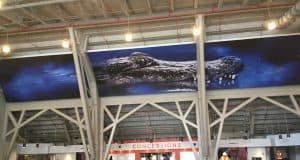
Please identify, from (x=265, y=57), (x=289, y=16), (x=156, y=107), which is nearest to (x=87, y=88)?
(x=156, y=107)

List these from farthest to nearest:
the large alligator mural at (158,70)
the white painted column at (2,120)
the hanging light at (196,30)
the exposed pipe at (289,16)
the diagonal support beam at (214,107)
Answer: the white painted column at (2,120), the diagonal support beam at (214,107), the large alligator mural at (158,70), the hanging light at (196,30), the exposed pipe at (289,16)

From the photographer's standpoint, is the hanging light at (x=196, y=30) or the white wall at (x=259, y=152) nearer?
the hanging light at (x=196, y=30)

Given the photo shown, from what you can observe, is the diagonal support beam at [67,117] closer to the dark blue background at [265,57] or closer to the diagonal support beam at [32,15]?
the diagonal support beam at [32,15]

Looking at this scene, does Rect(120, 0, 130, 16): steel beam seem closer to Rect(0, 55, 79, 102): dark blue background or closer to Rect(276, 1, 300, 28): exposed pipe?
Rect(0, 55, 79, 102): dark blue background

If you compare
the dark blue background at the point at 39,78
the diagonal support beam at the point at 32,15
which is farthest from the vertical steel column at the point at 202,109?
the diagonal support beam at the point at 32,15

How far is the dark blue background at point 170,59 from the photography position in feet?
36.0

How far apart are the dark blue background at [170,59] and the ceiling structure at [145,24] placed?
10.7 inches

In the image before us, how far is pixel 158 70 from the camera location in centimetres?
1198

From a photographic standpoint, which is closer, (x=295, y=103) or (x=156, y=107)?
(x=295, y=103)

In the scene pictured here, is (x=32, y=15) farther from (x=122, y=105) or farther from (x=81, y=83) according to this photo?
(x=122, y=105)

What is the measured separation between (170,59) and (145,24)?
1498 millimetres

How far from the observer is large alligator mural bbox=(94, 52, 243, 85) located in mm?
11586

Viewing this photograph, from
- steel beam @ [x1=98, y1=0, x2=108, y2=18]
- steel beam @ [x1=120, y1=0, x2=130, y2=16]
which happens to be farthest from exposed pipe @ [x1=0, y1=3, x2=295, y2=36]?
steel beam @ [x1=120, y1=0, x2=130, y2=16]

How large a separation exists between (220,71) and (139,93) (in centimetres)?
304
